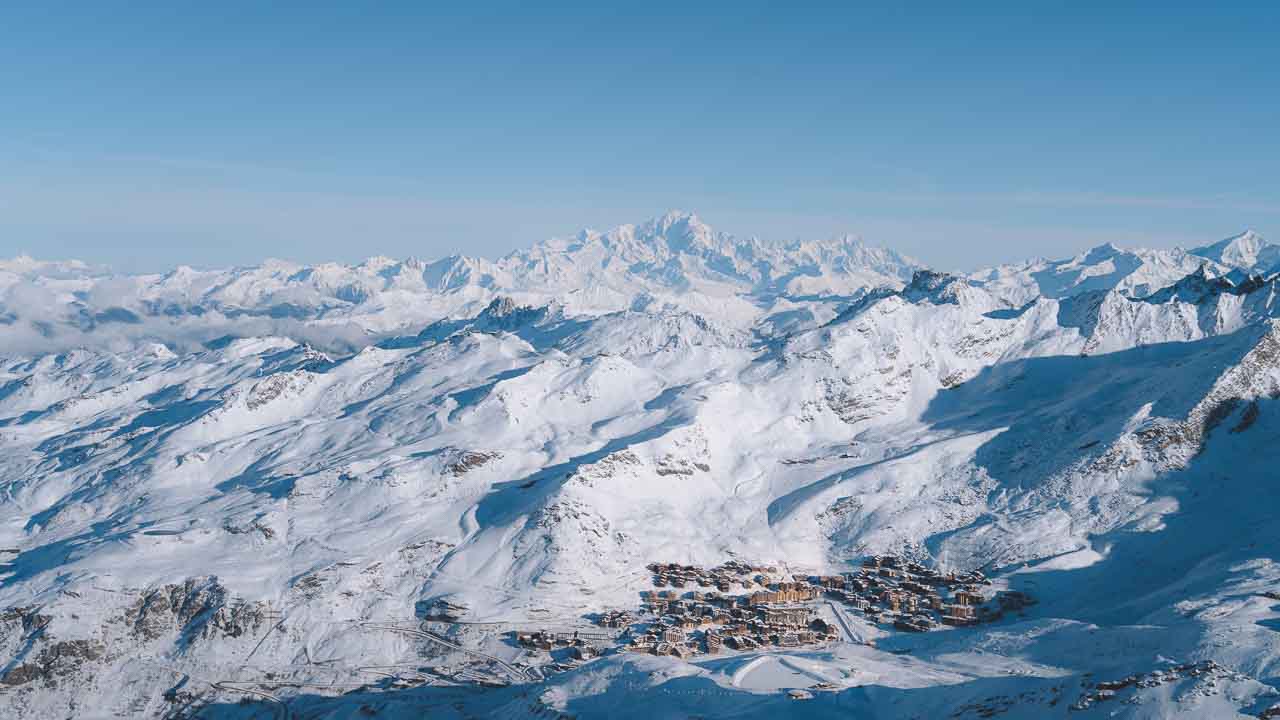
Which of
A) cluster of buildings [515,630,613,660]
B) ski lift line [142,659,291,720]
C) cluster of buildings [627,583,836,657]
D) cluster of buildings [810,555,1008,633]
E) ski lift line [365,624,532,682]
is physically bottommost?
ski lift line [142,659,291,720]

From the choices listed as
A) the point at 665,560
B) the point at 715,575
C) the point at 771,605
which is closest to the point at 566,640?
the point at 665,560

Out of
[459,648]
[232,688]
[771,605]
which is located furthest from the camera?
[771,605]

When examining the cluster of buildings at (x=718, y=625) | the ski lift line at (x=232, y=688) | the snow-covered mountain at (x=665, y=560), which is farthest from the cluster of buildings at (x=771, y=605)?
the ski lift line at (x=232, y=688)

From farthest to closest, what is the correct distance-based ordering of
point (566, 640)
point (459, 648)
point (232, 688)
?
point (459, 648) → point (566, 640) → point (232, 688)

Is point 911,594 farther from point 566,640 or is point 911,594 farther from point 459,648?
point 459,648

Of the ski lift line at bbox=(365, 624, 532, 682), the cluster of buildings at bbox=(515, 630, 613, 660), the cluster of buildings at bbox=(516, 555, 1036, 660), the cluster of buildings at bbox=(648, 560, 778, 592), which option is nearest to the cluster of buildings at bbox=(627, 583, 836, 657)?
the cluster of buildings at bbox=(516, 555, 1036, 660)

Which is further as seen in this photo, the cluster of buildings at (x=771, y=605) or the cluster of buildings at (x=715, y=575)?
the cluster of buildings at (x=715, y=575)

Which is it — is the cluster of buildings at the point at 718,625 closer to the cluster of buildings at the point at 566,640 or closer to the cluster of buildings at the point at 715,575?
the cluster of buildings at the point at 715,575

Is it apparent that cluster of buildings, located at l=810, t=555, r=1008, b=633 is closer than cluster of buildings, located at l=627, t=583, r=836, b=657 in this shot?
Answer: No

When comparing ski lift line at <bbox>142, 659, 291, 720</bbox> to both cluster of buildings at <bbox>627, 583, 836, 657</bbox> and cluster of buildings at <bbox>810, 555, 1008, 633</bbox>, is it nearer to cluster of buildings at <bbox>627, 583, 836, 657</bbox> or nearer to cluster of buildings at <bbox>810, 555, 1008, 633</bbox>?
cluster of buildings at <bbox>627, 583, 836, 657</bbox>

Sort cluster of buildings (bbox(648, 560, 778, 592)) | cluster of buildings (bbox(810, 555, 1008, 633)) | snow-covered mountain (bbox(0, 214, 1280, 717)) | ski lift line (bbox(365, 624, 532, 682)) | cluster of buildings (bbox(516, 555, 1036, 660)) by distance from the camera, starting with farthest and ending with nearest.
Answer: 1. cluster of buildings (bbox(648, 560, 778, 592))
2. cluster of buildings (bbox(810, 555, 1008, 633))
3. cluster of buildings (bbox(516, 555, 1036, 660))
4. ski lift line (bbox(365, 624, 532, 682))
5. snow-covered mountain (bbox(0, 214, 1280, 717))

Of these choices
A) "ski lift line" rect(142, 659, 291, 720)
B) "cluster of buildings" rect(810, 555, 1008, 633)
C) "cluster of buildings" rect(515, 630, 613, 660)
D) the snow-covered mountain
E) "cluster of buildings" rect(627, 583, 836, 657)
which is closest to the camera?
the snow-covered mountain

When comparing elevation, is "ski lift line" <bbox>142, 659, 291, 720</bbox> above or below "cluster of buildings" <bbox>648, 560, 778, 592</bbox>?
below
